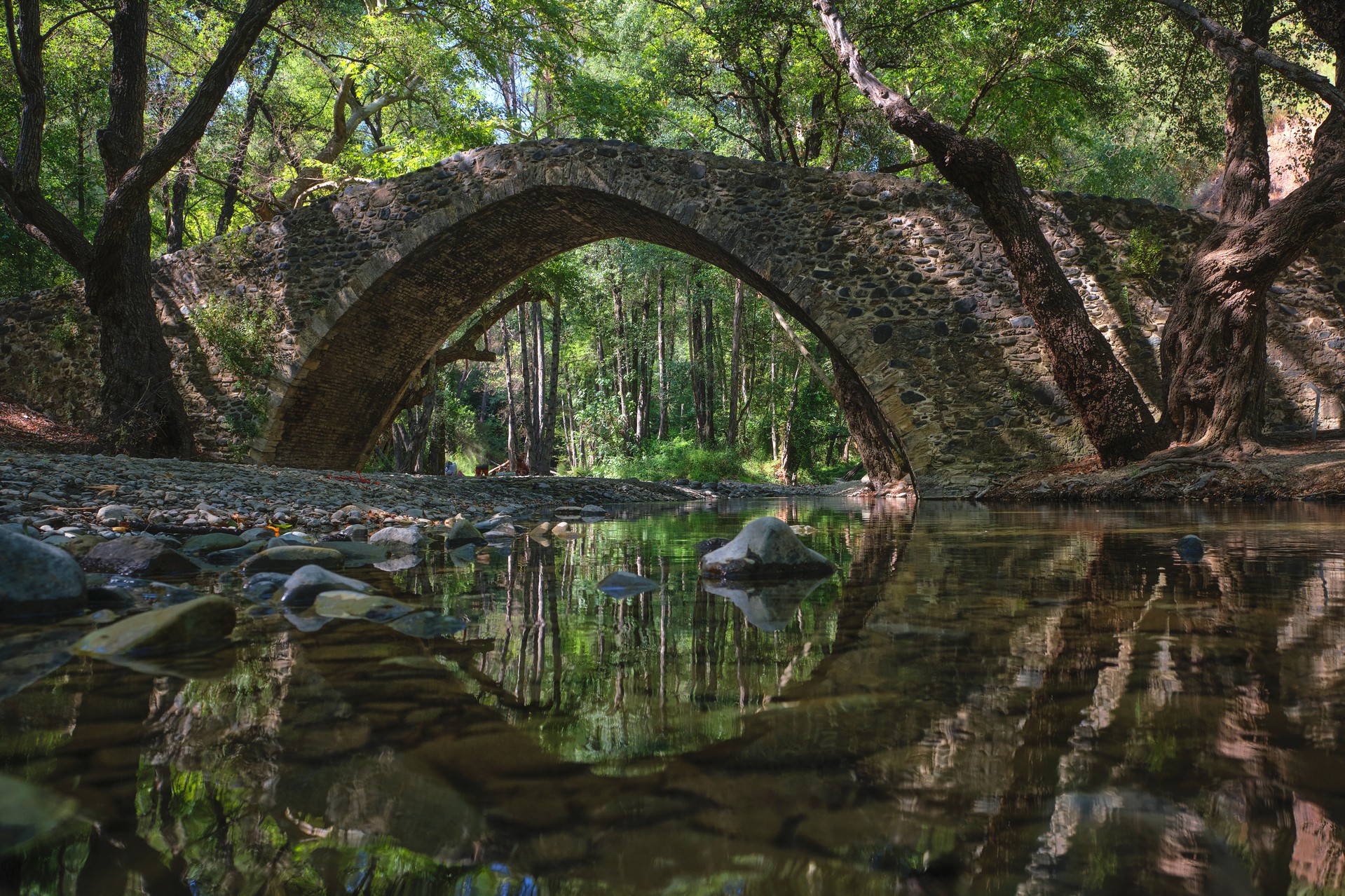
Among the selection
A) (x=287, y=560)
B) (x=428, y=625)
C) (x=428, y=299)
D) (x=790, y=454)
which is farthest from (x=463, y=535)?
(x=790, y=454)

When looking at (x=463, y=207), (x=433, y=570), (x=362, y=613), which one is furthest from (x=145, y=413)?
(x=362, y=613)

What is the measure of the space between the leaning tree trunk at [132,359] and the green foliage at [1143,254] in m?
10.5

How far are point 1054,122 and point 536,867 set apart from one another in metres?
15.6

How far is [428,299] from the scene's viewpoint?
36.8 ft

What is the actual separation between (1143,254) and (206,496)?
8.94 metres

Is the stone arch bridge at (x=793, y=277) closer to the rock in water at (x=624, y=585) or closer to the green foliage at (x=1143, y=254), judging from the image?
the green foliage at (x=1143, y=254)

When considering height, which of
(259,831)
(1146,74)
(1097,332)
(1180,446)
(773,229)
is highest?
(1146,74)

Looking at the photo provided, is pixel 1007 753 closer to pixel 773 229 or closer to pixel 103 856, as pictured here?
pixel 103 856

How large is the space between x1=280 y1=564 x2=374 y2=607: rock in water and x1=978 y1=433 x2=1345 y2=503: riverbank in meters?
6.41

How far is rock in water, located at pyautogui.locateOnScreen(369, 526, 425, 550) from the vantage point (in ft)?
12.4

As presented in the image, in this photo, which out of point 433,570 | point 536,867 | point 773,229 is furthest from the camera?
point 773,229

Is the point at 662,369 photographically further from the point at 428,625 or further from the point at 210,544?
the point at 428,625

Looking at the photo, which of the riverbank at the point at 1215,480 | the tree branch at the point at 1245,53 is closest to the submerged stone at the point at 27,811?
the riverbank at the point at 1215,480

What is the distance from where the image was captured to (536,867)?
65cm
